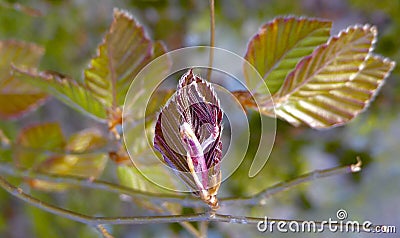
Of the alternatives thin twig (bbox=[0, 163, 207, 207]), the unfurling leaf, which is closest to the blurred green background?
thin twig (bbox=[0, 163, 207, 207])

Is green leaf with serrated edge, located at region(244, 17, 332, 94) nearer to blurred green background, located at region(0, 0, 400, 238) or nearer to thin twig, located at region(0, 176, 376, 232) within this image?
thin twig, located at region(0, 176, 376, 232)

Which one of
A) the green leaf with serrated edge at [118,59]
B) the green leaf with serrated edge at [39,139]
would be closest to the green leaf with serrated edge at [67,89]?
the green leaf with serrated edge at [118,59]

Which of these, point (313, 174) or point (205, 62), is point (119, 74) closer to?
point (313, 174)

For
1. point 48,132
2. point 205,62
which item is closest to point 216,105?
point 48,132

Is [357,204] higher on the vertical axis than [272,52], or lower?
higher

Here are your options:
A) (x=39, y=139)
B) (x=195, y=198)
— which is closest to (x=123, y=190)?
(x=195, y=198)

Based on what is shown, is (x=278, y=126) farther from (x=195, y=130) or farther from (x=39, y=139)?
(x=195, y=130)
